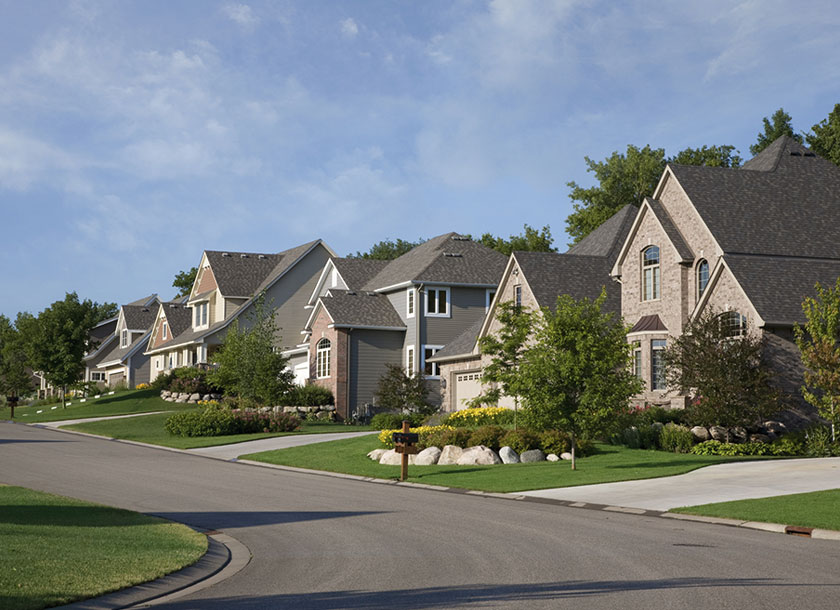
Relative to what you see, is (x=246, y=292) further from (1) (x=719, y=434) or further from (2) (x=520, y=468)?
(2) (x=520, y=468)

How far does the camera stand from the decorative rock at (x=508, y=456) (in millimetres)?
27453

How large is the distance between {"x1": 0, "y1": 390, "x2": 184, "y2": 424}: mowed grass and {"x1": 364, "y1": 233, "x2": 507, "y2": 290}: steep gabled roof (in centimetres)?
1514

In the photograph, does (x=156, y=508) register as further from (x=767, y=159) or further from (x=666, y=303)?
(x=767, y=159)

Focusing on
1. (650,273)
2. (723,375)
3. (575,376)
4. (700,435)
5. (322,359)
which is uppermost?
(650,273)

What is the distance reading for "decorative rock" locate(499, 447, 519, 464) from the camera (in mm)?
27453

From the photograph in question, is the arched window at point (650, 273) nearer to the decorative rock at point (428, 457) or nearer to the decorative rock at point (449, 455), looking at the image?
the decorative rock at point (449, 455)

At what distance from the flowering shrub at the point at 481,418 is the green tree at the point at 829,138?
3275cm

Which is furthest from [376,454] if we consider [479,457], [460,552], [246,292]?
[246,292]

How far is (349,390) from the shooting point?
5103 centimetres

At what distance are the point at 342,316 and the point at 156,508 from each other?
3401 cm

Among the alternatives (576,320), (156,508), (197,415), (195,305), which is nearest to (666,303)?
(576,320)

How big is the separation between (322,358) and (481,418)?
17.0 meters

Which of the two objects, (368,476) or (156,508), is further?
(368,476)

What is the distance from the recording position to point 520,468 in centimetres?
2584
